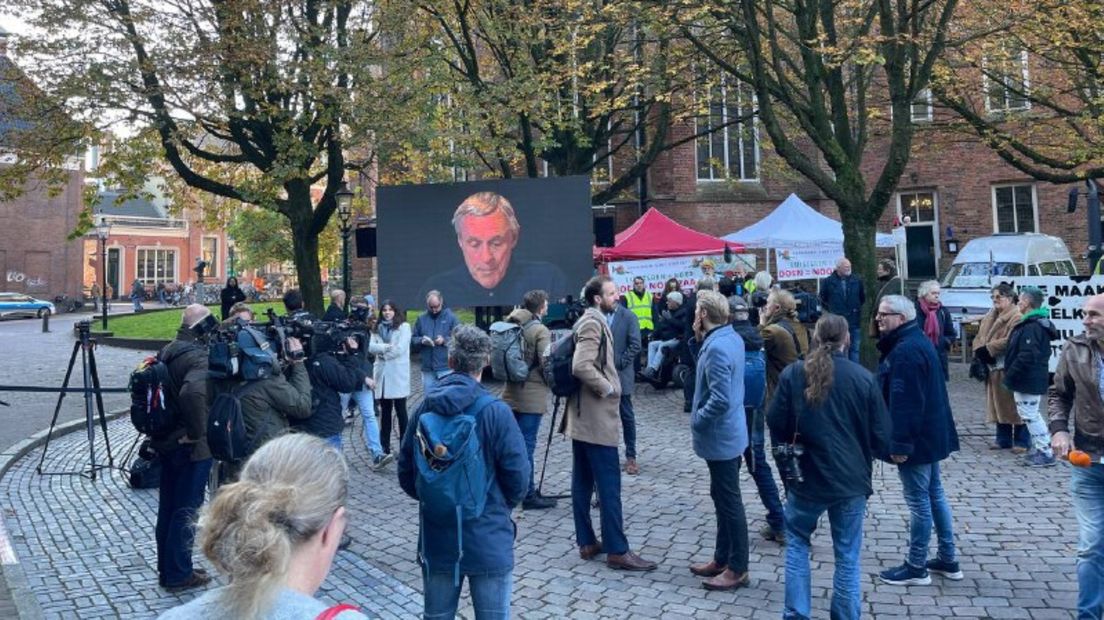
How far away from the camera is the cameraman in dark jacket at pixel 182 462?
16.5 ft

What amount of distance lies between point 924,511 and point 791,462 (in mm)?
1451

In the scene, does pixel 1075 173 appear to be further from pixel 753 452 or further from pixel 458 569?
pixel 458 569

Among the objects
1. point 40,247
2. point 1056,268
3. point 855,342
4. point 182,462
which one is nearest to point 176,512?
point 182,462

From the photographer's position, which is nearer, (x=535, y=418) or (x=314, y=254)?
(x=535, y=418)

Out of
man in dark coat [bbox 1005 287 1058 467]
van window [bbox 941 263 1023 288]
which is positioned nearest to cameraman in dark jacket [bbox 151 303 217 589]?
man in dark coat [bbox 1005 287 1058 467]

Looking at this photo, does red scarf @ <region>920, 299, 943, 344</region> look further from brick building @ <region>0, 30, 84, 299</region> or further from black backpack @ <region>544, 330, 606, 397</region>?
brick building @ <region>0, 30, 84, 299</region>

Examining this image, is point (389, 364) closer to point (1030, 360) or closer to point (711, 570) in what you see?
point (711, 570)

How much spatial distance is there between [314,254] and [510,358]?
470 inches

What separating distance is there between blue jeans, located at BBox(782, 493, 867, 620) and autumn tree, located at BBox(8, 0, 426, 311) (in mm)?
12258

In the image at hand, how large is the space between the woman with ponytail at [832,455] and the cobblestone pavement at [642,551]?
58cm

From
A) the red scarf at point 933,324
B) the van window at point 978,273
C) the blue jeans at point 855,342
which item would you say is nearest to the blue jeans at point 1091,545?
the red scarf at point 933,324

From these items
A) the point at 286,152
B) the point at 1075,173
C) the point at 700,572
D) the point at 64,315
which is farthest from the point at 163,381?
the point at 64,315

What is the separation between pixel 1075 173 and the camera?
14609mm

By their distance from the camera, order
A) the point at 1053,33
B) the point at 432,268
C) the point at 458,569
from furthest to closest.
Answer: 1. the point at 432,268
2. the point at 1053,33
3. the point at 458,569
